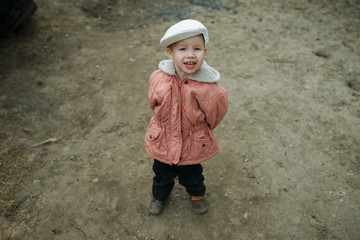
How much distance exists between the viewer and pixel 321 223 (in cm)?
244

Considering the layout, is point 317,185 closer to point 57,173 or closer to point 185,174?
point 185,174

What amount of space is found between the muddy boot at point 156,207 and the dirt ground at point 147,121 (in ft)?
0.20

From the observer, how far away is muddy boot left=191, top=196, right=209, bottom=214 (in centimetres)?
249

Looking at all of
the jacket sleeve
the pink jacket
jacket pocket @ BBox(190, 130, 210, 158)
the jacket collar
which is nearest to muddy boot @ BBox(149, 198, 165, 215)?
the pink jacket

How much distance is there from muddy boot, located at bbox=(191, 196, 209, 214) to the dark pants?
10 cm

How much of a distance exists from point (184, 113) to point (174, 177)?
70 cm

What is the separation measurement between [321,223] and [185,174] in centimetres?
135

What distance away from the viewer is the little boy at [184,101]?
1.73 m

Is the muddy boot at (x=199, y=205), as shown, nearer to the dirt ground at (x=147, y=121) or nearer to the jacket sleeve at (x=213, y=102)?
the dirt ground at (x=147, y=121)

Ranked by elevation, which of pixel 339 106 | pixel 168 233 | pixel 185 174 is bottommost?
pixel 168 233

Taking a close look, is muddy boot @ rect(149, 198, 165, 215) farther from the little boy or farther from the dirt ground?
the little boy

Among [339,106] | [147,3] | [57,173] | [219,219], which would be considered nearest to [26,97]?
[57,173]

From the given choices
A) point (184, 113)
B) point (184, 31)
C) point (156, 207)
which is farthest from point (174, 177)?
point (184, 31)

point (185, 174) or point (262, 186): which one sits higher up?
point (185, 174)
